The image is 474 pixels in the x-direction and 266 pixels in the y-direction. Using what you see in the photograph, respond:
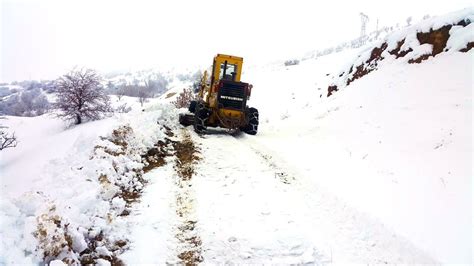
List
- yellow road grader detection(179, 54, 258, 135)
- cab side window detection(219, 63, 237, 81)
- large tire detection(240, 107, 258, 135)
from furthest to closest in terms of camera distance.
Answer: cab side window detection(219, 63, 237, 81), large tire detection(240, 107, 258, 135), yellow road grader detection(179, 54, 258, 135)

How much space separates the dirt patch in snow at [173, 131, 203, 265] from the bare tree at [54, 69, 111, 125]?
8973 mm

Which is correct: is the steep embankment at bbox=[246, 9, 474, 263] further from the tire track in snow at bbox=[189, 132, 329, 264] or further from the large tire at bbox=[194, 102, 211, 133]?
the large tire at bbox=[194, 102, 211, 133]

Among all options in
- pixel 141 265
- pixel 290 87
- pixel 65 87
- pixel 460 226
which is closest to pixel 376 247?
pixel 460 226

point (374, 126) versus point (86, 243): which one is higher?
point (374, 126)

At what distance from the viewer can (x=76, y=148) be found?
8.80 meters

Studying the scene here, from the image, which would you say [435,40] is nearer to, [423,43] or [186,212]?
[423,43]

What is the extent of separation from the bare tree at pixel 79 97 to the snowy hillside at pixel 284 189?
479 centimetres

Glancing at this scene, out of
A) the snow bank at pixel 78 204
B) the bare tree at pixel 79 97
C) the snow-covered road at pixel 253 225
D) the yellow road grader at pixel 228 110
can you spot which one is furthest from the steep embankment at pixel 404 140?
the bare tree at pixel 79 97

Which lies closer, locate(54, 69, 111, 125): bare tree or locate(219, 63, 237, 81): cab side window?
locate(219, 63, 237, 81): cab side window

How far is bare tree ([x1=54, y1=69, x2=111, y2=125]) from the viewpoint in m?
17.4

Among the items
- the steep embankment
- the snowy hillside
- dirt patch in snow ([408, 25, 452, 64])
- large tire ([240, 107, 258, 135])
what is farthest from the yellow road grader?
dirt patch in snow ([408, 25, 452, 64])

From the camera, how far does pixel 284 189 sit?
24.0 ft

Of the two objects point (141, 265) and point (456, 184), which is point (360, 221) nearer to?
point (456, 184)

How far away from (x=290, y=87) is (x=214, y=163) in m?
23.3
